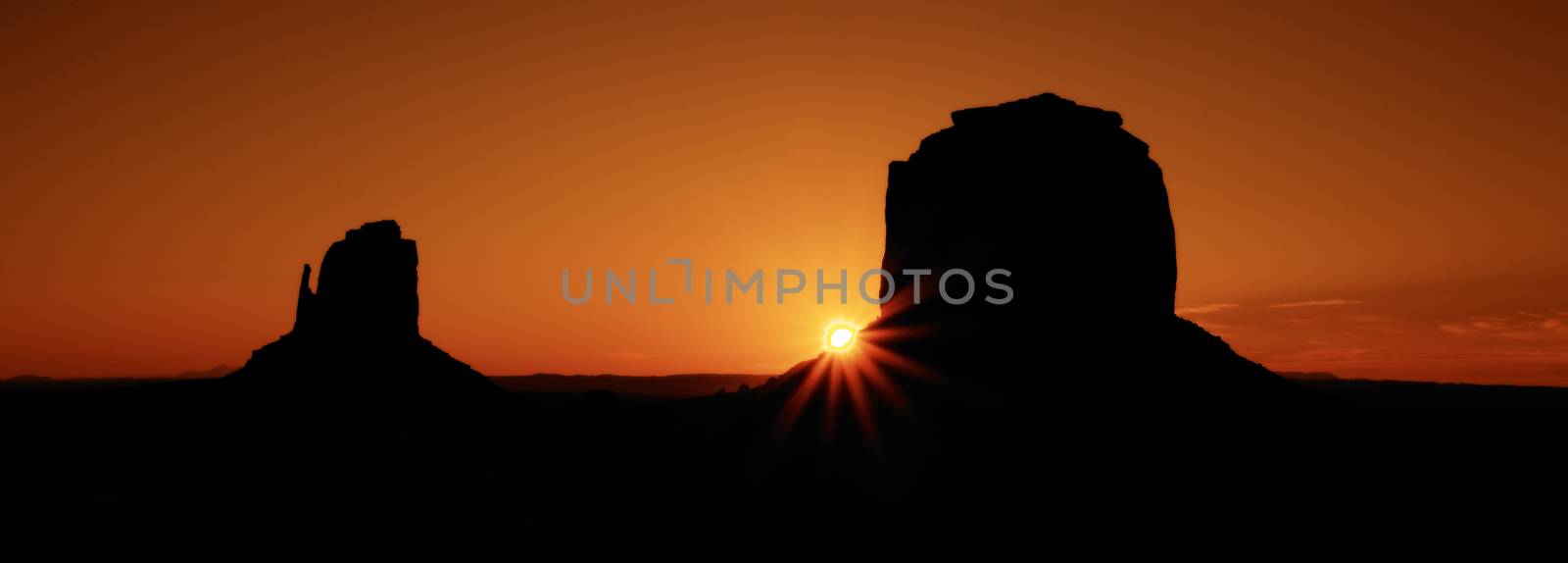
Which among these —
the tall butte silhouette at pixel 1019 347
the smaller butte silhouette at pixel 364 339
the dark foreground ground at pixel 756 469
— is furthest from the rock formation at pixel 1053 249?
the smaller butte silhouette at pixel 364 339

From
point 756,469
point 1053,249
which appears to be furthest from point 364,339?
point 1053,249

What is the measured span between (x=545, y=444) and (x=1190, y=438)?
4335 cm

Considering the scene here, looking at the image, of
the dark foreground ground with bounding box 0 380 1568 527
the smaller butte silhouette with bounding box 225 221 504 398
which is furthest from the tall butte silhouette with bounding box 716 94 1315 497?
the smaller butte silhouette with bounding box 225 221 504 398

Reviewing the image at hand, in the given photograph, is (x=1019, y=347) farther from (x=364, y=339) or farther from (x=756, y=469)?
(x=364, y=339)

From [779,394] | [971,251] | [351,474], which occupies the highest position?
[971,251]

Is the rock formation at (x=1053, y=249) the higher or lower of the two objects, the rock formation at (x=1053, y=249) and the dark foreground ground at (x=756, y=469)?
the higher

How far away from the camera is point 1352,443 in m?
42.7

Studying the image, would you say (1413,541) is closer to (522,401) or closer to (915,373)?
(915,373)

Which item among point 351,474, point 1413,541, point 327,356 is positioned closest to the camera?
point 1413,541

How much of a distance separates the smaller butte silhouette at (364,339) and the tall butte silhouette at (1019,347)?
4397 cm

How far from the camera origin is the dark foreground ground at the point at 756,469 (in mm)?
35500

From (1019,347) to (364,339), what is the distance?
2558 inches

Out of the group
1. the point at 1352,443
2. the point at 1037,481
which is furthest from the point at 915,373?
the point at 1352,443

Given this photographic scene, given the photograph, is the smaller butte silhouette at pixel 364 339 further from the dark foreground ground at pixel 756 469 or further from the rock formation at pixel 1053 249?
the rock formation at pixel 1053 249
